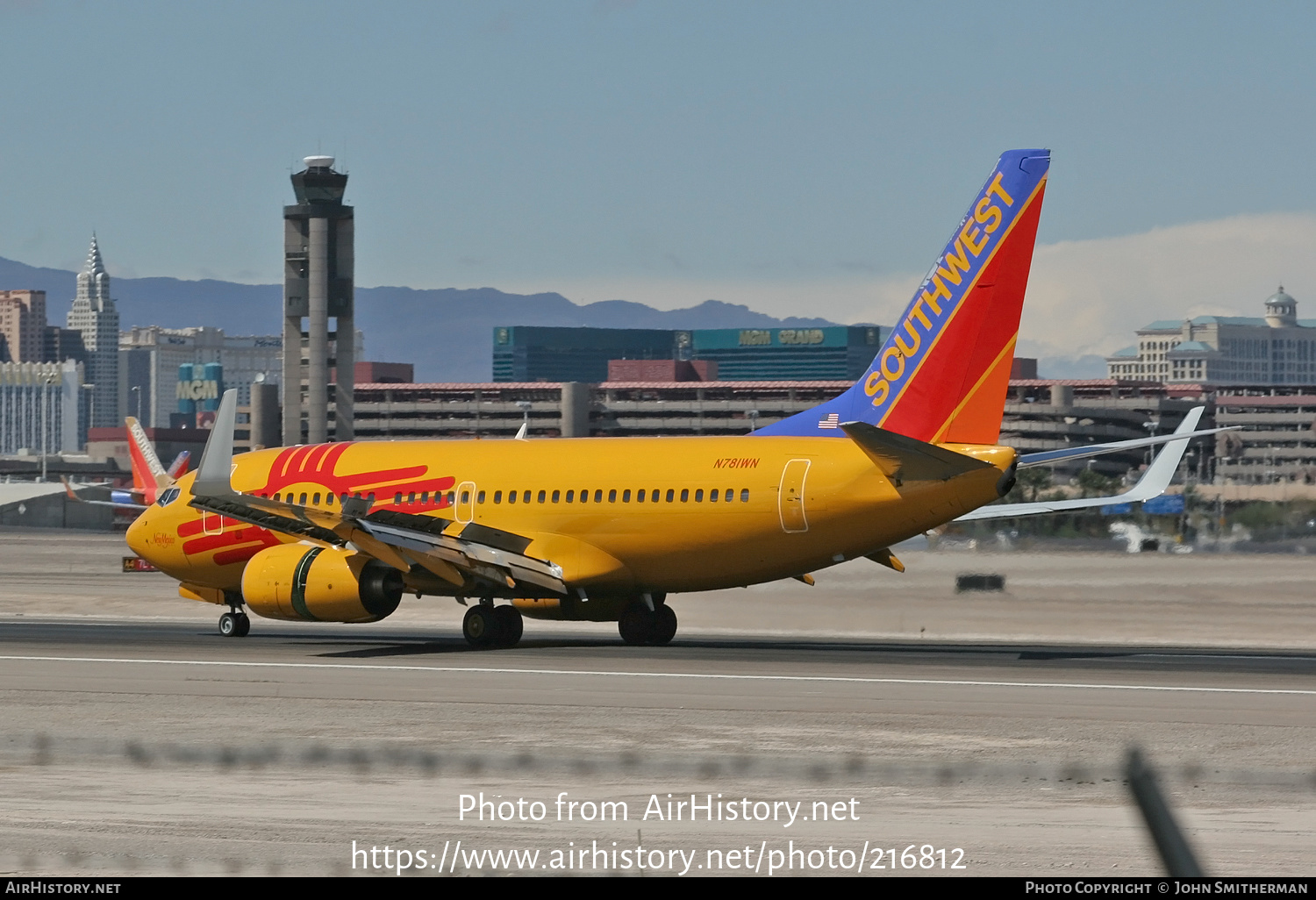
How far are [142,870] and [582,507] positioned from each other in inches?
815

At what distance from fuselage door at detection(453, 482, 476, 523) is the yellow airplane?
0.05m

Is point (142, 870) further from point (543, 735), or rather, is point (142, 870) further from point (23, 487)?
point (23, 487)

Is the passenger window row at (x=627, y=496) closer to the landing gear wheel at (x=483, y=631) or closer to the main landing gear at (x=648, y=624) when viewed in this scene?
the landing gear wheel at (x=483, y=631)

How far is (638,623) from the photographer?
34281 millimetres

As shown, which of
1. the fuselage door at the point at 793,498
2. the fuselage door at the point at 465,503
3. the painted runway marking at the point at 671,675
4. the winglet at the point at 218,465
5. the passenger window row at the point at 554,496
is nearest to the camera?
the painted runway marking at the point at 671,675

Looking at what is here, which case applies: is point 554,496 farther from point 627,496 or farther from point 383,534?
point 383,534

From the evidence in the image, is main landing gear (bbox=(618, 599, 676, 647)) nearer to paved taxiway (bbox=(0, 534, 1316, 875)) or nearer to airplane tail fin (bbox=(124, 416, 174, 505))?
paved taxiway (bbox=(0, 534, 1316, 875))

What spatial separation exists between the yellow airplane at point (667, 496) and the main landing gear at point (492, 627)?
1.5 inches

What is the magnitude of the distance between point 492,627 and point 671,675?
6.80 metres

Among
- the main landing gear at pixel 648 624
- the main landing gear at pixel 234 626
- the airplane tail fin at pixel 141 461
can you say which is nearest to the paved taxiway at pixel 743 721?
the main landing gear at pixel 234 626

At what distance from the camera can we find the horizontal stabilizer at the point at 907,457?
28.8m

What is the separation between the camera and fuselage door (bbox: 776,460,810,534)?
30.6m

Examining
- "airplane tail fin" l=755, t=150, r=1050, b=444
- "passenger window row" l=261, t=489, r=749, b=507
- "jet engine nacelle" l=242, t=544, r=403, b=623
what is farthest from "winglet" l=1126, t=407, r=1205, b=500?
"jet engine nacelle" l=242, t=544, r=403, b=623

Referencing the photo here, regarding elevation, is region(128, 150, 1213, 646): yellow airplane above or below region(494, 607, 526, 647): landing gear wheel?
above
